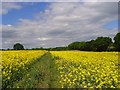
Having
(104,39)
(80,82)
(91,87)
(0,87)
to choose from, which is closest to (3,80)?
(0,87)

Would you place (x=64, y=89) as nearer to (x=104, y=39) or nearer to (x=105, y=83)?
(x=105, y=83)

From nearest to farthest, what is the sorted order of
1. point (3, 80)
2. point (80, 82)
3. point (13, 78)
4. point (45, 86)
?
point (80, 82)
point (3, 80)
point (45, 86)
point (13, 78)

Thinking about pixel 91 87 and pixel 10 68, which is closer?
pixel 91 87

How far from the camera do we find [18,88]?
11.5 meters

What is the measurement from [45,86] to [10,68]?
93.9 inches

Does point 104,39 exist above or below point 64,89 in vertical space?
above

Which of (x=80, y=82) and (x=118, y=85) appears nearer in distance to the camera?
(x=118, y=85)

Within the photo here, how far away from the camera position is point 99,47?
3342 inches

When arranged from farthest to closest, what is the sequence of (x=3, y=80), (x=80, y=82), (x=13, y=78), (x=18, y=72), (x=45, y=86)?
(x=18, y=72) → (x=13, y=78) → (x=45, y=86) → (x=3, y=80) → (x=80, y=82)

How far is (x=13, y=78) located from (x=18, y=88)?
114 inches

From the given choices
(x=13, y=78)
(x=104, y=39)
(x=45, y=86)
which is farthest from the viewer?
(x=104, y=39)

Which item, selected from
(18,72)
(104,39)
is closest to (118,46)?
(104,39)

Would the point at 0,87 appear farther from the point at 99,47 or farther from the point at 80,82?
the point at 99,47

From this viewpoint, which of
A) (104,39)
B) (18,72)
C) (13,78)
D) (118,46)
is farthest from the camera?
(104,39)
